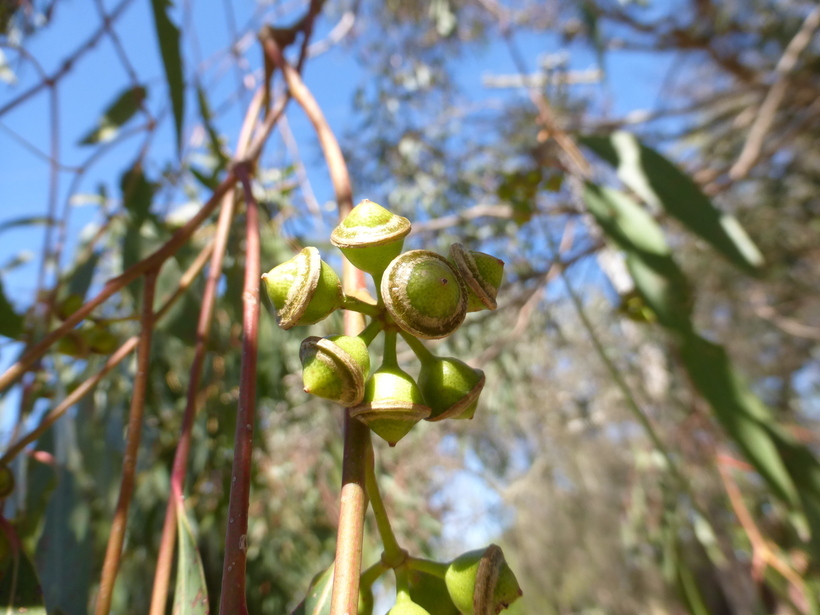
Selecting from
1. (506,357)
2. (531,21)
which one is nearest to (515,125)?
(531,21)

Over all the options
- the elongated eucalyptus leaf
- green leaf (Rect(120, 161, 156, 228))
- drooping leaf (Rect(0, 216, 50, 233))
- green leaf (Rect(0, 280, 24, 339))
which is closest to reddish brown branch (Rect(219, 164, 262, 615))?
green leaf (Rect(0, 280, 24, 339))

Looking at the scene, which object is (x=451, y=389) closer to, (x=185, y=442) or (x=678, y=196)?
(x=185, y=442)

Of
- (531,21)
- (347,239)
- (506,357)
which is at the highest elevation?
(531,21)

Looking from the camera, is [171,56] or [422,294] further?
[171,56]

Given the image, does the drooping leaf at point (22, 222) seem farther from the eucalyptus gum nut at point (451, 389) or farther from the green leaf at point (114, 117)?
the eucalyptus gum nut at point (451, 389)

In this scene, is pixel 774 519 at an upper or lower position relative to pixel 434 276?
lower

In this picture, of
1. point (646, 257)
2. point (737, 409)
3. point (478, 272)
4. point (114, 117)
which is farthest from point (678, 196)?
point (114, 117)

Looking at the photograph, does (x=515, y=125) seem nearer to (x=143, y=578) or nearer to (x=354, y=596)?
(x=143, y=578)

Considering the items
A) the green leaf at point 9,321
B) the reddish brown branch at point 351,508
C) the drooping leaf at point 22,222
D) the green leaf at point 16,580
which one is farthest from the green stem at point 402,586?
the drooping leaf at point 22,222
